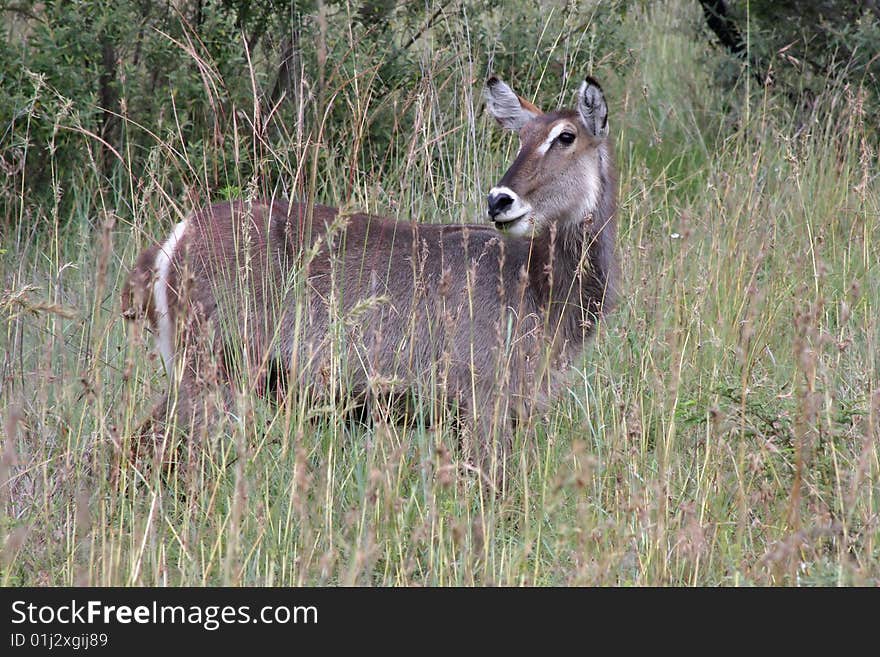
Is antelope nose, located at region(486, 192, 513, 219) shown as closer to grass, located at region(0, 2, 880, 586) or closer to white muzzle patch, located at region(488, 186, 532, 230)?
white muzzle patch, located at region(488, 186, 532, 230)

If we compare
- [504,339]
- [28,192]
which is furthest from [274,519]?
[28,192]

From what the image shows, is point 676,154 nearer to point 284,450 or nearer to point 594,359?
point 594,359

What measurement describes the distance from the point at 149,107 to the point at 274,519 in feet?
12.2

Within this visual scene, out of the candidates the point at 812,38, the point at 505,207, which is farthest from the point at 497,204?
the point at 812,38

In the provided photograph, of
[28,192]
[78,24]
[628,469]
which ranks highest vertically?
[78,24]

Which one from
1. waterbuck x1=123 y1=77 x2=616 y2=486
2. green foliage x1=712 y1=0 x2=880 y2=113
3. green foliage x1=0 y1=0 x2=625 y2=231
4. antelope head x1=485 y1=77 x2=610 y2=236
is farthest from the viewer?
green foliage x1=712 y1=0 x2=880 y2=113

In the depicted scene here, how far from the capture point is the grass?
2.94m

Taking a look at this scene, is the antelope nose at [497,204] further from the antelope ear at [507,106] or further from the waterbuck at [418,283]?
the antelope ear at [507,106]

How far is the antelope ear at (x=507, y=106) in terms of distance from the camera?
4.88m

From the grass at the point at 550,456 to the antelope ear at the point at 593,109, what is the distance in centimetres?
53

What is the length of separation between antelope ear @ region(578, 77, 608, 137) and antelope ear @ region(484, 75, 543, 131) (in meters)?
0.30

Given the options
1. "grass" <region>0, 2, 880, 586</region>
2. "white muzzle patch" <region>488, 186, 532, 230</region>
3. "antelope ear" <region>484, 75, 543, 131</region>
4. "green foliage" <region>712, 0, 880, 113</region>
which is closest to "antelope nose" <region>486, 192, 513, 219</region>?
"white muzzle patch" <region>488, 186, 532, 230</region>

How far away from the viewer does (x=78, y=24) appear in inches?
236

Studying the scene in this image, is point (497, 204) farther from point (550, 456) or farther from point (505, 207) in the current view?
point (550, 456)
